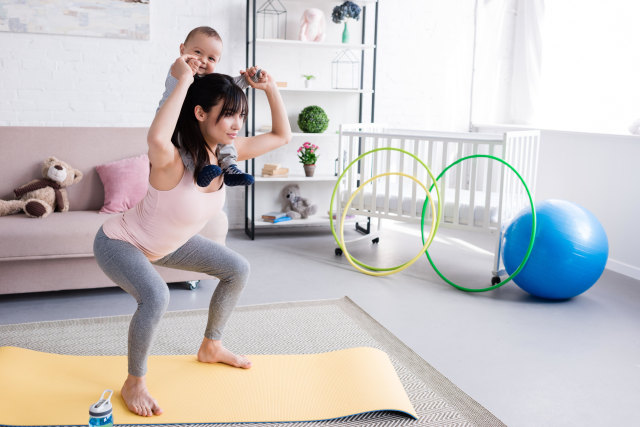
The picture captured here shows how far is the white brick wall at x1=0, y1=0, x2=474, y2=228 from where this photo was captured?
4.15 meters

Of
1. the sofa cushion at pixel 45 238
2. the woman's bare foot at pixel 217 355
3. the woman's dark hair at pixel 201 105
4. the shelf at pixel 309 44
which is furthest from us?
the shelf at pixel 309 44

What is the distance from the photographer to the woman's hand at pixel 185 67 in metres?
1.70

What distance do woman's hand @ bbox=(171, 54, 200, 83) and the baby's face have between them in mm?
166

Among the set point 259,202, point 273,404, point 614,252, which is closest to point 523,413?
point 273,404

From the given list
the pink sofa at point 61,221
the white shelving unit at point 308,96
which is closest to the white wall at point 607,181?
the white shelving unit at point 308,96

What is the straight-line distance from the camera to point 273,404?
1.94m

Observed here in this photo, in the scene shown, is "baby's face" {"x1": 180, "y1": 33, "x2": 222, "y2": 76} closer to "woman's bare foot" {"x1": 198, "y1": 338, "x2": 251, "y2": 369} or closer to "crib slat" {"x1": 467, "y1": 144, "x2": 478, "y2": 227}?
"woman's bare foot" {"x1": 198, "y1": 338, "x2": 251, "y2": 369}

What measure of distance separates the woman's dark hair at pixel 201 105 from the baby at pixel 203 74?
0.03 meters

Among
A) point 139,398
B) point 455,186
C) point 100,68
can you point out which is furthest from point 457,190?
point 100,68

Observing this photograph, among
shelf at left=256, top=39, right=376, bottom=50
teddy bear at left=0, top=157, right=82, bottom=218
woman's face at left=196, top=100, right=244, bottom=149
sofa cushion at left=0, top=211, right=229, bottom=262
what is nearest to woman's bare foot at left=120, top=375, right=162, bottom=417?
woman's face at left=196, top=100, right=244, bottom=149

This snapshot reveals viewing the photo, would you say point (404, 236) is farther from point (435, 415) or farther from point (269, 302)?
point (435, 415)

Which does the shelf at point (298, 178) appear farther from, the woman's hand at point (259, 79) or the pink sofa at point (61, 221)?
the woman's hand at point (259, 79)

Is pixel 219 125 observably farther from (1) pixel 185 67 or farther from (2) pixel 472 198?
(2) pixel 472 198

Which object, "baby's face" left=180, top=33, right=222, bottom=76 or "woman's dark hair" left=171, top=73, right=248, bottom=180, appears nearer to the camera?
"woman's dark hair" left=171, top=73, right=248, bottom=180
